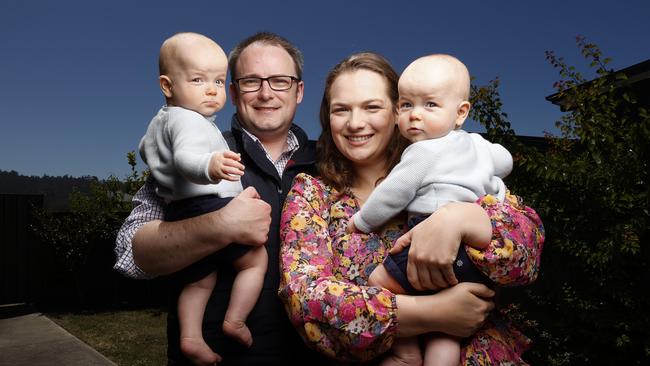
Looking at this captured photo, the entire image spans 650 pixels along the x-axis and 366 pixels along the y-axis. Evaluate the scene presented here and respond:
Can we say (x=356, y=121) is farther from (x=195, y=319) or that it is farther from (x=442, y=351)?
(x=195, y=319)

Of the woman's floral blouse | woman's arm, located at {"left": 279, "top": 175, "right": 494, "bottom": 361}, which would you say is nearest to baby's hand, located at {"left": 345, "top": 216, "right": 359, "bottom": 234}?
the woman's floral blouse

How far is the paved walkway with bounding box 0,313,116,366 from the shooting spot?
26.1 feet

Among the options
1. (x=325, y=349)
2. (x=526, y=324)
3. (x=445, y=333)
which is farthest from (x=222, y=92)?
(x=526, y=324)

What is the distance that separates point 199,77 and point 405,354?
1125 millimetres

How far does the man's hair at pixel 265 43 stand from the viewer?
2400 mm

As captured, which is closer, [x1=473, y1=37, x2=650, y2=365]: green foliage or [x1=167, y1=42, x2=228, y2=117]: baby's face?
[x1=167, y1=42, x2=228, y2=117]: baby's face

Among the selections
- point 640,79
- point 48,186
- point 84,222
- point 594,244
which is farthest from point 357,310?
point 48,186

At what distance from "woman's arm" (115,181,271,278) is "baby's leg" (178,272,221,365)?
100 mm

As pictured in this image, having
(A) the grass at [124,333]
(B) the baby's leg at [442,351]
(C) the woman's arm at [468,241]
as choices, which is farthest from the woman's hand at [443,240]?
(A) the grass at [124,333]

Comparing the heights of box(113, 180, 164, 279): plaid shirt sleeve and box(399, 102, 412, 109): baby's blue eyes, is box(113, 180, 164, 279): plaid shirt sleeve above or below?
below

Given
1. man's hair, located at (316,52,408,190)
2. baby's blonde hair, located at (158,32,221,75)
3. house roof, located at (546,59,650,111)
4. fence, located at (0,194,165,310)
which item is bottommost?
fence, located at (0,194,165,310)

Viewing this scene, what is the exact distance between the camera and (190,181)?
1969 mm

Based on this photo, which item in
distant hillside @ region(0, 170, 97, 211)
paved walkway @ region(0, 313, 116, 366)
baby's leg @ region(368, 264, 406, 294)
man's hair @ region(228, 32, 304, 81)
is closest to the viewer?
baby's leg @ region(368, 264, 406, 294)

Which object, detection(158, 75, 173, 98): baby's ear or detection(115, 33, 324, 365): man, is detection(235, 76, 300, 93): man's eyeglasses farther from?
detection(158, 75, 173, 98): baby's ear
